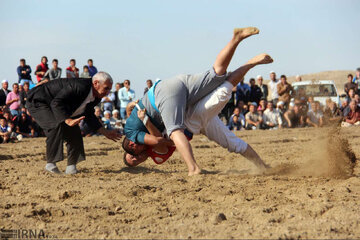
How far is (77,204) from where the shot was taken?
184 inches

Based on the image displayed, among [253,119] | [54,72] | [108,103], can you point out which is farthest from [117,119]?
[253,119]

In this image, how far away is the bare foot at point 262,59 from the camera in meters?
5.88

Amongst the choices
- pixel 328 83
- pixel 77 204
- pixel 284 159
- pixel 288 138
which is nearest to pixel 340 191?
pixel 77 204

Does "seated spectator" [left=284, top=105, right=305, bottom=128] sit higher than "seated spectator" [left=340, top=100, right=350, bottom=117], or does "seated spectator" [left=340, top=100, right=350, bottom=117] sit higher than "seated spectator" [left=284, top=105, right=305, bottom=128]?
"seated spectator" [left=340, top=100, right=350, bottom=117]

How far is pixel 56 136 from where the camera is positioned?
647 centimetres

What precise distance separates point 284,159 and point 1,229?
5.07 meters

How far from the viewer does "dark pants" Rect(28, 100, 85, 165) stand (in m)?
6.48

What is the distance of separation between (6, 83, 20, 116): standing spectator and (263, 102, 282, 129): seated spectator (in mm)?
7009

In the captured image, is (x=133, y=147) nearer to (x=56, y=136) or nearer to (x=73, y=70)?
(x=56, y=136)

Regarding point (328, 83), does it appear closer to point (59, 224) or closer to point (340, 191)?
point (340, 191)

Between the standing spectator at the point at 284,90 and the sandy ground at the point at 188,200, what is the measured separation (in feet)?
26.8

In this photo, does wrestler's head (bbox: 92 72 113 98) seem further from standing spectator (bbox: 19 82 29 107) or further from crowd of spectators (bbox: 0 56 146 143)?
standing spectator (bbox: 19 82 29 107)

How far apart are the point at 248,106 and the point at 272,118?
943mm

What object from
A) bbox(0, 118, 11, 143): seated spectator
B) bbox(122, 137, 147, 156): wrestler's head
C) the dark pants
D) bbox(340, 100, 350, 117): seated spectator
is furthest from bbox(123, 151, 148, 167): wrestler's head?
bbox(340, 100, 350, 117): seated spectator
